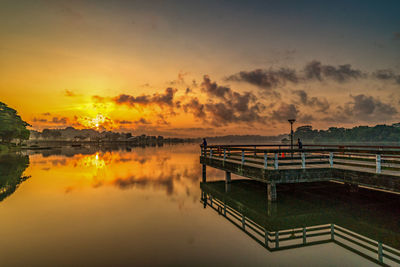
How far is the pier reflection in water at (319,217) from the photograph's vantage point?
8945 mm

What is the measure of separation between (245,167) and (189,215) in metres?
4.91

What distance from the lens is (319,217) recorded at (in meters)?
11.6

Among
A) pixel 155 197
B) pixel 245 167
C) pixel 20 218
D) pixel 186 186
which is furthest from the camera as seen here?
pixel 186 186

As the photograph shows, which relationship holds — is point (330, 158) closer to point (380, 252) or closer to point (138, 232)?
point (380, 252)

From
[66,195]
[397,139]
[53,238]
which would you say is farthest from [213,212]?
[397,139]

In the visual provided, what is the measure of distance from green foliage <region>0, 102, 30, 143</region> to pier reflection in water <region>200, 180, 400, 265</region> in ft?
268

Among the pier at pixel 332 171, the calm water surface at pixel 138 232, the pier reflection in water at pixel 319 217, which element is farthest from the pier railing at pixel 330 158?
the calm water surface at pixel 138 232

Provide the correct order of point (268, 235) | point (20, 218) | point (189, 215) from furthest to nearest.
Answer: point (189, 215) → point (20, 218) → point (268, 235)

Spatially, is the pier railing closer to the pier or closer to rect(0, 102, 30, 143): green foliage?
the pier

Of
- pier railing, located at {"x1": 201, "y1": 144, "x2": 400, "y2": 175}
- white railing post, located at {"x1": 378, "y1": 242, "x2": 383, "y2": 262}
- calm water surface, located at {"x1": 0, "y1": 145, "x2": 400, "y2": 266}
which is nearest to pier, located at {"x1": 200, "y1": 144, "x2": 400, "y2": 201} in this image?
pier railing, located at {"x1": 201, "y1": 144, "x2": 400, "y2": 175}

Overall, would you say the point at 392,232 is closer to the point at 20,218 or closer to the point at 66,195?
the point at 20,218

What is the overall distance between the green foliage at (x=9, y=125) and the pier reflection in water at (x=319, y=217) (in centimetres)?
8179

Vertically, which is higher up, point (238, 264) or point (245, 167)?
point (245, 167)

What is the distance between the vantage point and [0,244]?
9.41 m
